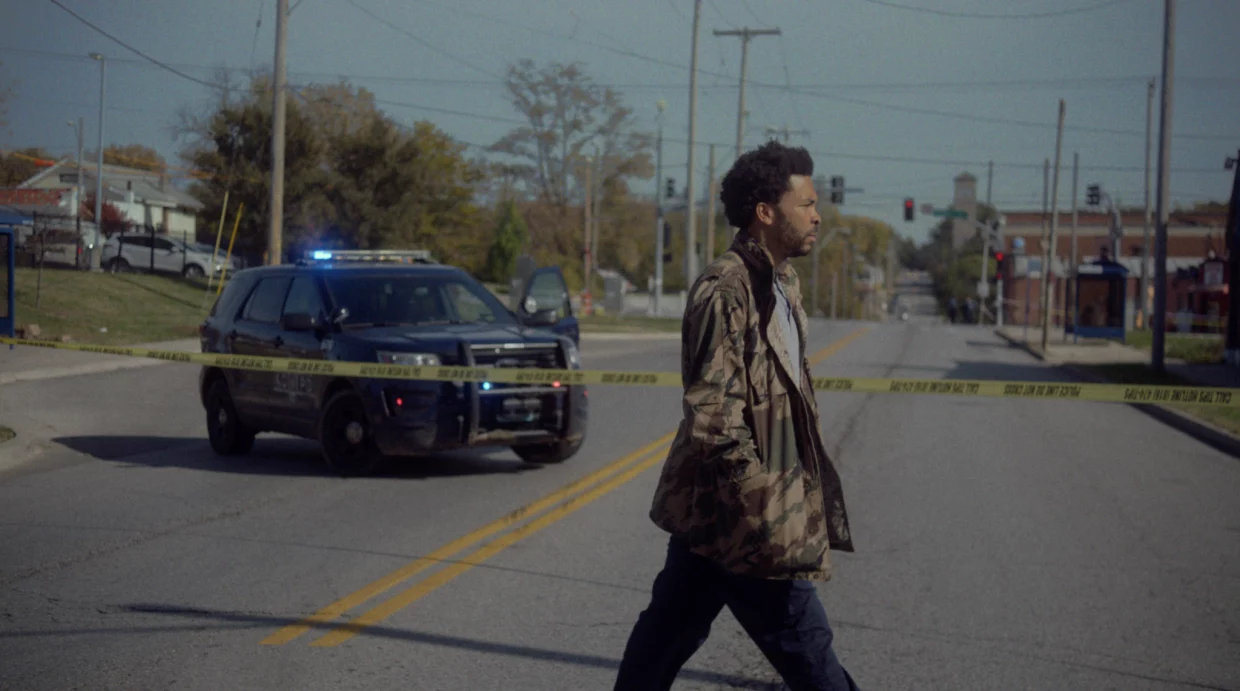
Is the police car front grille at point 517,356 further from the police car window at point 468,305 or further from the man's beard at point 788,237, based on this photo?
the man's beard at point 788,237

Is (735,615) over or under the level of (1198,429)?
over

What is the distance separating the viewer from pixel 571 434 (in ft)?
37.6

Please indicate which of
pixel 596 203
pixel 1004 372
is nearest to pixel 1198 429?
pixel 1004 372

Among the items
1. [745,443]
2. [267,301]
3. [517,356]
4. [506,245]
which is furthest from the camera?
[506,245]

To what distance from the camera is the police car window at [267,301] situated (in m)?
12.2

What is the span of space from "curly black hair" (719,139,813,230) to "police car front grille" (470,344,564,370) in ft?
22.4

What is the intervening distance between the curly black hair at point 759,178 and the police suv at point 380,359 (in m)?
6.42

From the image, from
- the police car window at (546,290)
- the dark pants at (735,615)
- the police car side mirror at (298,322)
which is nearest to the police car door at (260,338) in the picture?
the police car side mirror at (298,322)

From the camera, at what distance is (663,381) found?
9.19 metres

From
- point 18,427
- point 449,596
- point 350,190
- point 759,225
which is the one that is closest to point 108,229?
point 350,190

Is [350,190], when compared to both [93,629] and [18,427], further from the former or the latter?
[93,629]

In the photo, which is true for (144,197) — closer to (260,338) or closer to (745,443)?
(260,338)

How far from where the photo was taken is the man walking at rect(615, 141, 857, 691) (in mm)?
3736

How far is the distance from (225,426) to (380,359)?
2.51 meters
